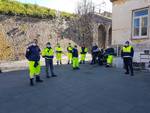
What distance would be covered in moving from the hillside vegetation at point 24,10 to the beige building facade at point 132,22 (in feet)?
27.4

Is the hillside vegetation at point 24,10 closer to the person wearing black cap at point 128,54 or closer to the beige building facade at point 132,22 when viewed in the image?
the beige building facade at point 132,22

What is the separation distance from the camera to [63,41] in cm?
2548

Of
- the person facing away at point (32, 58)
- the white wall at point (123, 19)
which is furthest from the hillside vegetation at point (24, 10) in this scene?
the person facing away at point (32, 58)

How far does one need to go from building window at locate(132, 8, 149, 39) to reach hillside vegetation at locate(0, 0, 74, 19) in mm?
10278

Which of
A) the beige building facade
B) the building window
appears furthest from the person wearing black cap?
the building window

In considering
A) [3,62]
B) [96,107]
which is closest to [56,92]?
[96,107]

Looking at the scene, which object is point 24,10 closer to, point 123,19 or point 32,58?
point 123,19

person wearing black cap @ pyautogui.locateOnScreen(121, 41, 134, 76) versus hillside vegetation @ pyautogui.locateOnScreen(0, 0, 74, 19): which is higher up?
hillside vegetation @ pyautogui.locateOnScreen(0, 0, 74, 19)

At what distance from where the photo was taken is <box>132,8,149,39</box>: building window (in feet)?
49.1

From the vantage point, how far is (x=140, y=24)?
15.3m

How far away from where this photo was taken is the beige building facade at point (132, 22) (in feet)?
48.6

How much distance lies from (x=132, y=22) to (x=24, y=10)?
1028 centimetres

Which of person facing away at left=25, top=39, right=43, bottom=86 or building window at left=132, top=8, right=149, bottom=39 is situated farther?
building window at left=132, top=8, right=149, bottom=39

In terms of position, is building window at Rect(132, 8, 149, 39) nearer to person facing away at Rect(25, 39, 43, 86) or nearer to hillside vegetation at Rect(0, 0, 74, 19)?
person facing away at Rect(25, 39, 43, 86)
